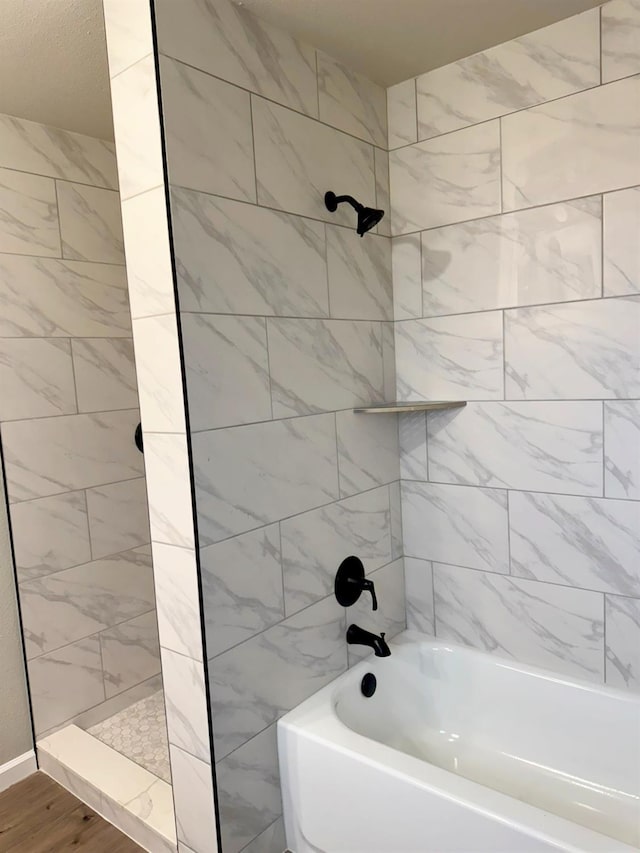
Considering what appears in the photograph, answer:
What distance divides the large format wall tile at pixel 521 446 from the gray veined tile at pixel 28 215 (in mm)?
1561

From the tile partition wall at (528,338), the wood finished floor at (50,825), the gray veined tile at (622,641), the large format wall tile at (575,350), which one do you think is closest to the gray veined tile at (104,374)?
the tile partition wall at (528,338)

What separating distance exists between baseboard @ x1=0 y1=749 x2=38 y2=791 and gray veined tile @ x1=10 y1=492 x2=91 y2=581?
649 millimetres

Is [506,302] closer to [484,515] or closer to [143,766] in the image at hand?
[484,515]

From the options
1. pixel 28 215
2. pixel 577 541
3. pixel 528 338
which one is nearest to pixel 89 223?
pixel 28 215

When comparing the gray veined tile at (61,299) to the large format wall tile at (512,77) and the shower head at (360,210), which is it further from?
the large format wall tile at (512,77)

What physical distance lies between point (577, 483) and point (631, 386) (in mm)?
329

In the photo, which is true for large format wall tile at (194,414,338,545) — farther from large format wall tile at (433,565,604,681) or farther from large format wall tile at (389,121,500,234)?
large format wall tile at (389,121,500,234)

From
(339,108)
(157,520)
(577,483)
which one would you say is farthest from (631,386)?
(157,520)

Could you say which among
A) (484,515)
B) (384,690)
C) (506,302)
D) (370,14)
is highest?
(370,14)

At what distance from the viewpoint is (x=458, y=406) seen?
2035 mm

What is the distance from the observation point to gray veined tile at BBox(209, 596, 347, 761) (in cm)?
155

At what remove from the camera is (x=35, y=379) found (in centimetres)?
218

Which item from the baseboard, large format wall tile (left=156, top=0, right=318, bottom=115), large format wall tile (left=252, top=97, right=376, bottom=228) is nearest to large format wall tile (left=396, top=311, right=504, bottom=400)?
large format wall tile (left=252, top=97, right=376, bottom=228)

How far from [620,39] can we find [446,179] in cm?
59
